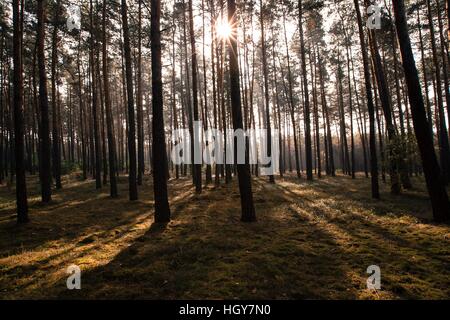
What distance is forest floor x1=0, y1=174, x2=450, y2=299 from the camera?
5.05m

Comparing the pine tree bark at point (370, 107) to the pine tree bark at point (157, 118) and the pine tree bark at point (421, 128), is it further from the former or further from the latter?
the pine tree bark at point (157, 118)

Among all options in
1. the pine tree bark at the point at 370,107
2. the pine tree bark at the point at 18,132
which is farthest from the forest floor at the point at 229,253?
the pine tree bark at the point at 370,107

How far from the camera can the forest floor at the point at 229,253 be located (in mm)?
5051

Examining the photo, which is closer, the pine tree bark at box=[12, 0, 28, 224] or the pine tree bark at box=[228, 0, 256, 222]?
the pine tree bark at box=[228, 0, 256, 222]

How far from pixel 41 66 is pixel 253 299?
14.8 meters

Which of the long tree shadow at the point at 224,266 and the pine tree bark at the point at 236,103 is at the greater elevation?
the pine tree bark at the point at 236,103

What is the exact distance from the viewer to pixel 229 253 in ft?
22.8

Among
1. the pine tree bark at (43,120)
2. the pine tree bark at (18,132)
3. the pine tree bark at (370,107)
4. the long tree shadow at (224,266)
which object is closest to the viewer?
the long tree shadow at (224,266)

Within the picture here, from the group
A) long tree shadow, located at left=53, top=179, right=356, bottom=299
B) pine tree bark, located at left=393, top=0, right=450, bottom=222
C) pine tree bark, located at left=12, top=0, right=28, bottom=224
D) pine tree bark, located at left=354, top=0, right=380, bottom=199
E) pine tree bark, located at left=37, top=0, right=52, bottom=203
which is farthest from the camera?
pine tree bark, located at left=354, top=0, right=380, bottom=199

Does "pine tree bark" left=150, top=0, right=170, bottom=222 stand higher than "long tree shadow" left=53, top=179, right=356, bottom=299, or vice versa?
"pine tree bark" left=150, top=0, right=170, bottom=222

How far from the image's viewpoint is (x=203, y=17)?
21219 mm

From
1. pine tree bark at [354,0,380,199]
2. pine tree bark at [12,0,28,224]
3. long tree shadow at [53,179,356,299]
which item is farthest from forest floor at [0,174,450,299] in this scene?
pine tree bark at [354,0,380,199]

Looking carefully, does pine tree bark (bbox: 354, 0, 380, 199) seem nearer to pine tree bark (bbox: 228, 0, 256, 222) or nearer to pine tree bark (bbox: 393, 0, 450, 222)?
pine tree bark (bbox: 393, 0, 450, 222)
